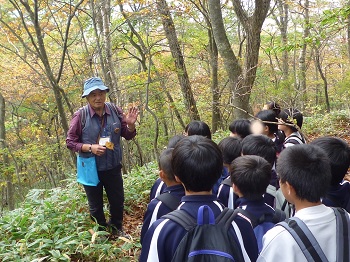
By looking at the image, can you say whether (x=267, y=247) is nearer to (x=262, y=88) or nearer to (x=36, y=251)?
(x=36, y=251)

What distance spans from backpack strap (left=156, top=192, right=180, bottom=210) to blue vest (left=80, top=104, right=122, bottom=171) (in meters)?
1.65

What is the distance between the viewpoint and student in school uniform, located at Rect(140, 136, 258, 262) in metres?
1.61

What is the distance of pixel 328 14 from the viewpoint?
4.48 meters

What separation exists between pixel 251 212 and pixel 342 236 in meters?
0.76

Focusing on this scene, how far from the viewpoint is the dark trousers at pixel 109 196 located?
12.4 feet

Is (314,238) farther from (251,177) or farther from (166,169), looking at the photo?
(166,169)

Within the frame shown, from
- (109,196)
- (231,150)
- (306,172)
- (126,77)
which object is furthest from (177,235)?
(126,77)

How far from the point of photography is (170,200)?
222 centimetres

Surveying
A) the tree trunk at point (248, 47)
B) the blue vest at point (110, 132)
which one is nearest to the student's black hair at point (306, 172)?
the blue vest at point (110, 132)

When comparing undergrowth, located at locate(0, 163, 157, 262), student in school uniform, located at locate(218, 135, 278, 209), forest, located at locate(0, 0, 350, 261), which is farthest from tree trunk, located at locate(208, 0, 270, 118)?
undergrowth, located at locate(0, 163, 157, 262)

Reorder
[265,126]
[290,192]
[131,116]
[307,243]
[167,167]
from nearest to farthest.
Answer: [307,243] → [290,192] → [167,167] → [131,116] → [265,126]

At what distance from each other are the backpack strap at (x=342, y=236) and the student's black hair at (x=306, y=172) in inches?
5.3

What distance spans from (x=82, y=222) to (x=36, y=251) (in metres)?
0.76

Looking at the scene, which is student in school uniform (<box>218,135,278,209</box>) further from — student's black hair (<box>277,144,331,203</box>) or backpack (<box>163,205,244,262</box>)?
backpack (<box>163,205,244,262</box>)
